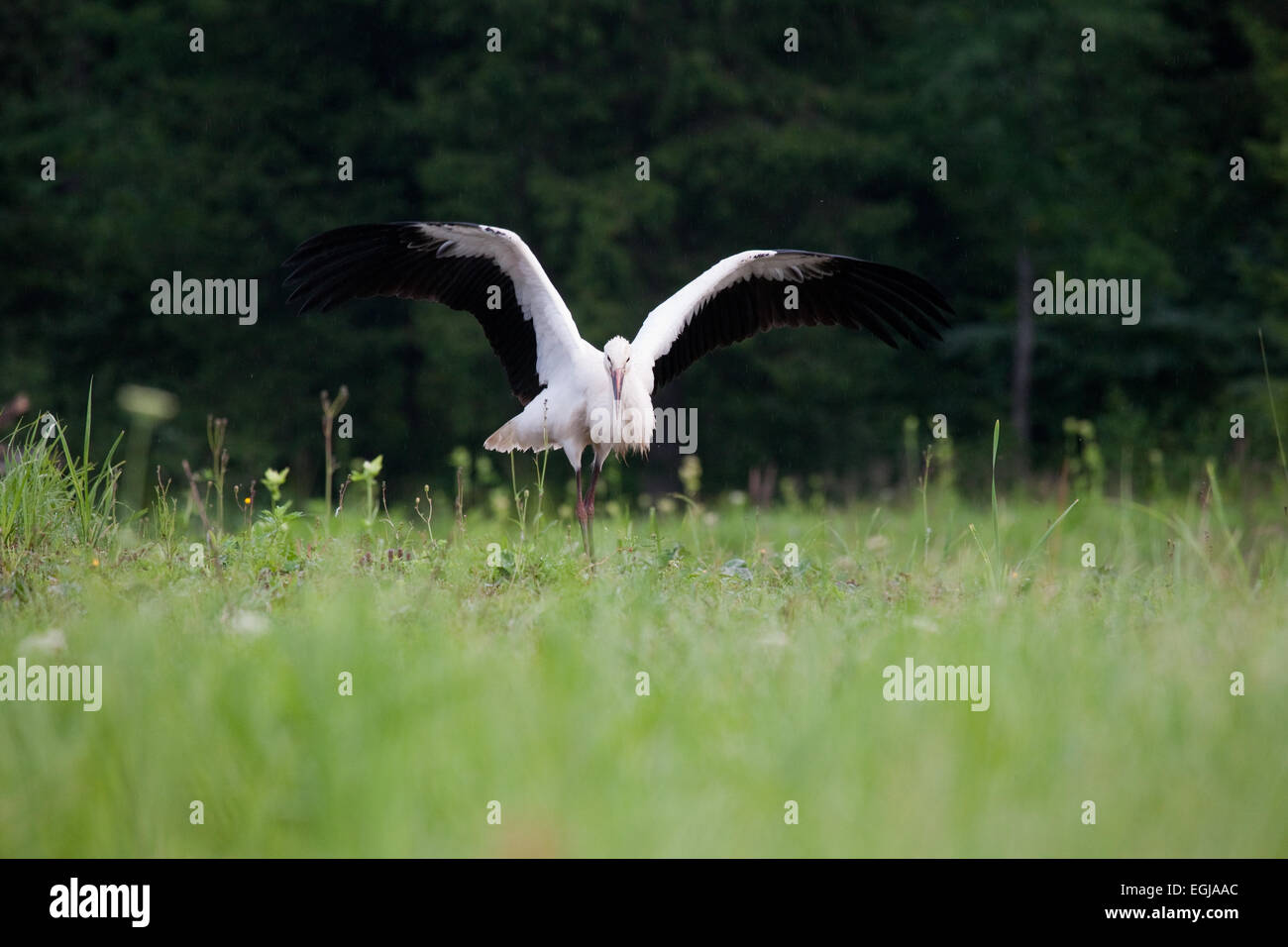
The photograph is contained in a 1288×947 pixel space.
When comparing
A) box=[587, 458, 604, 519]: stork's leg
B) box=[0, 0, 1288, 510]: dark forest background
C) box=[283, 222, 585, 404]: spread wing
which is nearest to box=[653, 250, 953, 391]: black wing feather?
box=[587, 458, 604, 519]: stork's leg

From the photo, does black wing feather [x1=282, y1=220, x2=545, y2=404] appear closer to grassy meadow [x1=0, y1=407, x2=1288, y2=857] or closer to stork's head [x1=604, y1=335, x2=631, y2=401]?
stork's head [x1=604, y1=335, x2=631, y2=401]

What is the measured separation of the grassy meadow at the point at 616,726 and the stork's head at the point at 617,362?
207 centimetres

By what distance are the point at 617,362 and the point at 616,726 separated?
3510 mm

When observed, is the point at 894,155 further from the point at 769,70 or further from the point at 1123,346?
the point at 1123,346

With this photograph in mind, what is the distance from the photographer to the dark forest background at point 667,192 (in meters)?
18.3

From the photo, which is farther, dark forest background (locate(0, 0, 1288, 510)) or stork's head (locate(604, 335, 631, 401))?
dark forest background (locate(0, 0, 1288, 510))

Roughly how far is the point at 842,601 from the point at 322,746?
2260 millimetres

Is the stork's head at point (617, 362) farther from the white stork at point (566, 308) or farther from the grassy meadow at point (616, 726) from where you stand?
the grassy meadow at point (616, 726)

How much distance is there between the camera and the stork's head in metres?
6.43

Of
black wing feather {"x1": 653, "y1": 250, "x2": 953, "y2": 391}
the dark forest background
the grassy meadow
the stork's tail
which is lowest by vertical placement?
the grassy meadow

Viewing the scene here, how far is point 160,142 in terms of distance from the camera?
Result: 19469mm
